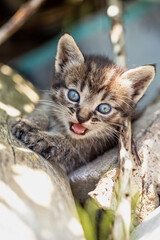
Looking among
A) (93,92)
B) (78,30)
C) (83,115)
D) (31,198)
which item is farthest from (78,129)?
(78,30)

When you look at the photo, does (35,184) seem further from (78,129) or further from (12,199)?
(78,129)

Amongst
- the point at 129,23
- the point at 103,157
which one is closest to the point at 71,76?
the point at 103,157

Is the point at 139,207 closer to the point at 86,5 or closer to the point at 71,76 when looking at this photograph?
the point at 71,76

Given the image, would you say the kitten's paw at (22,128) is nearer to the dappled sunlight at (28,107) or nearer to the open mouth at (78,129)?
the open mouth at (78,129)

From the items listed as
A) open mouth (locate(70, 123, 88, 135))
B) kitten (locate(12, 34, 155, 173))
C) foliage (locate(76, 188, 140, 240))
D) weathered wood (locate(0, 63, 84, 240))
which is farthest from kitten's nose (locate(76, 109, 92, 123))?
foliage (locate(76, 188, 140, 240))

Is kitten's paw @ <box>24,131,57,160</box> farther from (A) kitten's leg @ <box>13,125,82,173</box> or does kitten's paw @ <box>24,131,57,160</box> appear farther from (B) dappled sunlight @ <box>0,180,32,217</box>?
(B) dappled sunlight @ <box>0,180,32,217</box>

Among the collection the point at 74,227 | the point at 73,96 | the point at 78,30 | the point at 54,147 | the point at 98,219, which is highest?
the point at 78,30

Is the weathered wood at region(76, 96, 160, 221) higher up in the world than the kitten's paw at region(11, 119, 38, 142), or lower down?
lower down
